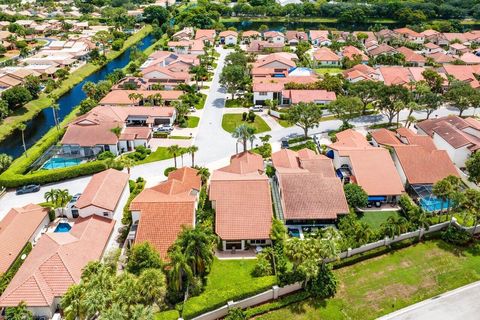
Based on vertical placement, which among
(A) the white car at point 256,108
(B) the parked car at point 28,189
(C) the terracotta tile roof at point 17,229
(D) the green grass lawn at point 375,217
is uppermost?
(A) the white car at point 256,108

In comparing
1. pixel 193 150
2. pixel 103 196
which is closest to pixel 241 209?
pixel 193 150

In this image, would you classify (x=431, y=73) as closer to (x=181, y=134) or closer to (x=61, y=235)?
(x=181, y=134)

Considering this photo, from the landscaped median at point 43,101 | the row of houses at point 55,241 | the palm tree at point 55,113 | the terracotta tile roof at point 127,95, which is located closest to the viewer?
the row of houses at point 55,241

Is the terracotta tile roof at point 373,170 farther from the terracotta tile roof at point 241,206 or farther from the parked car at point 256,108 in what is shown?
the parked car at point 256,108

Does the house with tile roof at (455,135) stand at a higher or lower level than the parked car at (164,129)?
higher

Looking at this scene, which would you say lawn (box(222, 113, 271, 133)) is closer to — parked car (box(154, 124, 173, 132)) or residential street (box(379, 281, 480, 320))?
parked car (box(154, 124, 173, 132))

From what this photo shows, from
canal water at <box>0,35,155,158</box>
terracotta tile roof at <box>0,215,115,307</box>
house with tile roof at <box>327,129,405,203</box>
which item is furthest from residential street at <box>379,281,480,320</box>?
canal water at <box>0,35,155,158</box>

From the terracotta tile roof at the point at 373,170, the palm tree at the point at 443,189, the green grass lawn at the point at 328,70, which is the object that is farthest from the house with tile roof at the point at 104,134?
the green grass lawn at the point at 328,70
